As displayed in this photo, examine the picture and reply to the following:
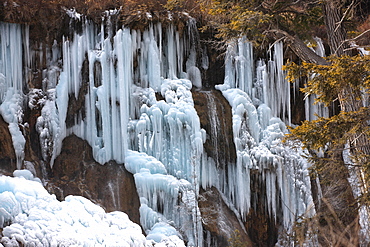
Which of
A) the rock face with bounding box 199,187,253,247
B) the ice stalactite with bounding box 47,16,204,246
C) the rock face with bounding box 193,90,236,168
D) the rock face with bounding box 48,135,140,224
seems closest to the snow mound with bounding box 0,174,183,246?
the ice stalactite with bounding box 47,16,204,246

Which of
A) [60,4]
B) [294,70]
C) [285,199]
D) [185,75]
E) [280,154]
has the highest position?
[60,4]

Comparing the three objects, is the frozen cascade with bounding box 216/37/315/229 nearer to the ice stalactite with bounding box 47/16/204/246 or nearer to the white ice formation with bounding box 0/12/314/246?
the white ice formation with bounding box 0/12/314/246

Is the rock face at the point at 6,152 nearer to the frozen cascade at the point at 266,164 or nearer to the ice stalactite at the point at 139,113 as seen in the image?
the ice stalactite at the point at 139,113

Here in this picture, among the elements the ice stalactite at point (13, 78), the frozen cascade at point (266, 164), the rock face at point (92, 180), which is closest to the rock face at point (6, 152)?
the ice stalactite at point (13, 78)

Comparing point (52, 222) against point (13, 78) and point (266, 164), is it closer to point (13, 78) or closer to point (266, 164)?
point (13, 78)

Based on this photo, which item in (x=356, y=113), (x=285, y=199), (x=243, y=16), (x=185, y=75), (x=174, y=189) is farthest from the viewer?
(x=185, y=75)

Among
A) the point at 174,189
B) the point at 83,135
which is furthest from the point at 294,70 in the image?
the point at 83,135

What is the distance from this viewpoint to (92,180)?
12383 millimetres

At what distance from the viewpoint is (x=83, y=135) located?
500 inches

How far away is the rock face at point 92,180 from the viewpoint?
12125mm

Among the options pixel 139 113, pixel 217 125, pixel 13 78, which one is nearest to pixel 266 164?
pixel 217 125

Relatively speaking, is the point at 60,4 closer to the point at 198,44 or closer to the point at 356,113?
the point at 198,44

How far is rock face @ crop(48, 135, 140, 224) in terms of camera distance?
12.1 meters

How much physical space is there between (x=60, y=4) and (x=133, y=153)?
183 inches
